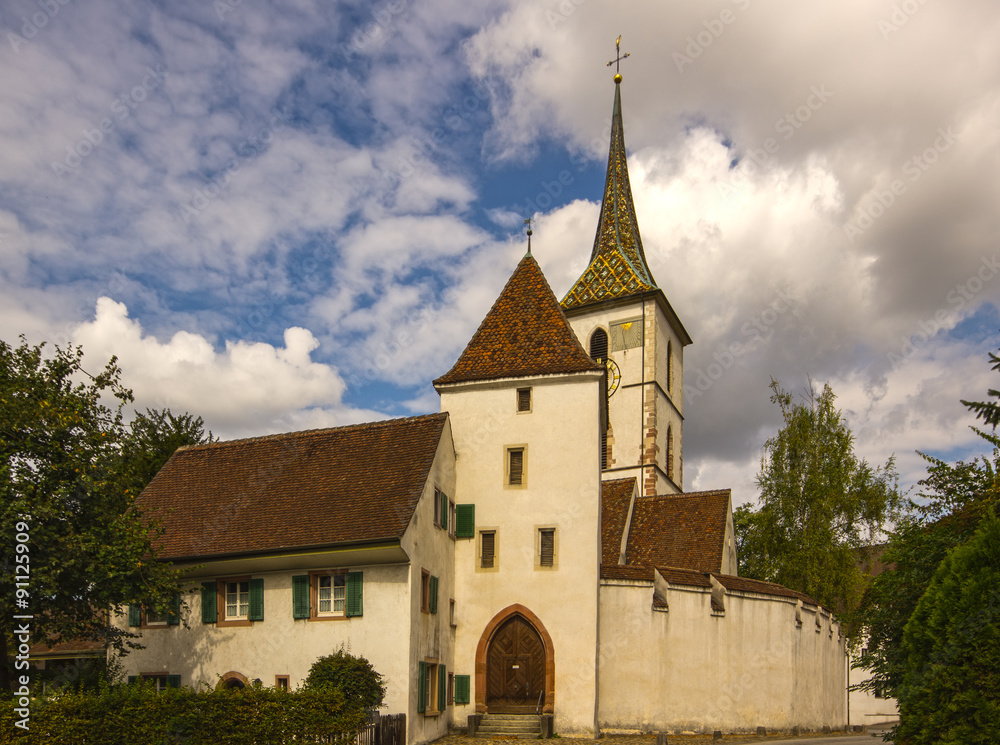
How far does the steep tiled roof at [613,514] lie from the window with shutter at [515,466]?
19.1 ft

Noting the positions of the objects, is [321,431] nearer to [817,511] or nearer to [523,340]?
[523,340]

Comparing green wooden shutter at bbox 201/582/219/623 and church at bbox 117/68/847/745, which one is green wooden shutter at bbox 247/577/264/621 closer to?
church at bbox 117/68/847/745

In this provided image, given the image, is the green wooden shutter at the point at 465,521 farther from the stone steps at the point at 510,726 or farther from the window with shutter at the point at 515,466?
the stone steps at the point at 510,726

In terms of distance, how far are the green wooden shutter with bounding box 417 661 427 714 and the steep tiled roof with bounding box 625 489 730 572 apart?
1120cm

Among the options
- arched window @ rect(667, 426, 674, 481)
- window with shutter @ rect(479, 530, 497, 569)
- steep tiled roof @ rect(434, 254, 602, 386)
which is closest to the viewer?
window with shutter @ rect(479, 530, 497, 569)

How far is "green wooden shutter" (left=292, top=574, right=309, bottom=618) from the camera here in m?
22.2

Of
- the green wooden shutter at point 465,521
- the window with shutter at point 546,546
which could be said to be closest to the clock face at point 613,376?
the green wooden shutter at point 465,521

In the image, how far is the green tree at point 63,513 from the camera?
1642 cm

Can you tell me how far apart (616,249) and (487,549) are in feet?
94.3

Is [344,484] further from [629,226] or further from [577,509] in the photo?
[629,226]

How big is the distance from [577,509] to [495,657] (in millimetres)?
4597

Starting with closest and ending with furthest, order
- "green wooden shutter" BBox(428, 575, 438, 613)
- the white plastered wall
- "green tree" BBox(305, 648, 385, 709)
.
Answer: "green tree" BBox(305, 648, 385, 709), "green wooden shutter" BBox(428, 575, 438, 613), the white plastered wall

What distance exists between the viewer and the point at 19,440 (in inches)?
675

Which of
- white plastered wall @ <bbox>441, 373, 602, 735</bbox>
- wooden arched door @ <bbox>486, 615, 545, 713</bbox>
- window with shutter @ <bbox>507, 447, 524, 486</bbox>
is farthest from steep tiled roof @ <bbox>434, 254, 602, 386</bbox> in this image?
wooden arched door @ <bbox>486, 615, 545, 713</bbox>
